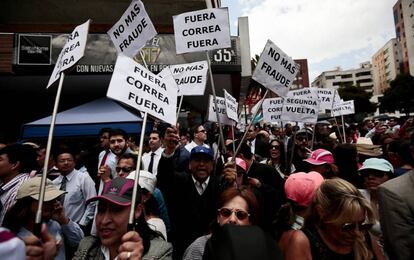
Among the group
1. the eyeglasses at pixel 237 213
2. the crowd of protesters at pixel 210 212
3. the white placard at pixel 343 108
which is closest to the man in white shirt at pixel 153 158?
the crowd of protesters at pixel 210 212

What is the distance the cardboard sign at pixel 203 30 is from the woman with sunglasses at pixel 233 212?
2667mm

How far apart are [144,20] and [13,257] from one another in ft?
9.84

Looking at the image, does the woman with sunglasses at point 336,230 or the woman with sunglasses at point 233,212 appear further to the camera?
the woman with sunglasses at point 233,212

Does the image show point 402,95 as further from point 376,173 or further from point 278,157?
point 376,173

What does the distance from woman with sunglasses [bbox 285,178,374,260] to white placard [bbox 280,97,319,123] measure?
429 cm

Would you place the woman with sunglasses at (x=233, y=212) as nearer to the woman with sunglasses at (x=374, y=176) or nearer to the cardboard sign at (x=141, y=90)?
the cardboard sign at (x=141, y=90)

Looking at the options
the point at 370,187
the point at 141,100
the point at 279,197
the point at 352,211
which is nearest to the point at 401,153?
the point at 370,187

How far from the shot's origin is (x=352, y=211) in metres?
2.06

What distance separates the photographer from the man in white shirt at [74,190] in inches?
144

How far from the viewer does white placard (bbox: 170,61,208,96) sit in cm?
521

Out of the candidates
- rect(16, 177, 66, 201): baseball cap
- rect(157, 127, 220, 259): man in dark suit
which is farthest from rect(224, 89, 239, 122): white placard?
rect(16, 177, 66, 201): baseball cap

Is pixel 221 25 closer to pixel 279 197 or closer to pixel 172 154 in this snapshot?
pixel 172 154

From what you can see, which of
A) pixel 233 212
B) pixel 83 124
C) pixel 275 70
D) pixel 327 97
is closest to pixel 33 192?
pixel 233 212

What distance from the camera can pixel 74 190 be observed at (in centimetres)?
379
